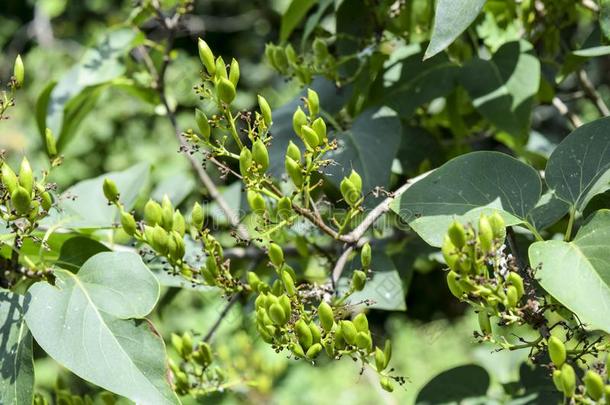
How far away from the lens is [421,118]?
51.4 inches

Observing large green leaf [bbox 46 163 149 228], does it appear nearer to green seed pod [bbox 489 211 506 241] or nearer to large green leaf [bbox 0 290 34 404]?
large green leaf [bbox 0 290 34 404]

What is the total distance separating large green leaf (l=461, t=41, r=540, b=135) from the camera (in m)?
1.02

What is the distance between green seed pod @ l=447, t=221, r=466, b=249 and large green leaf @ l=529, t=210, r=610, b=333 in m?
0.08

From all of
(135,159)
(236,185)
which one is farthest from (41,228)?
(135,159)

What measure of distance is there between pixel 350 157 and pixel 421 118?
35 centimetres

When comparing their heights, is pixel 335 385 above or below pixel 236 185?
below

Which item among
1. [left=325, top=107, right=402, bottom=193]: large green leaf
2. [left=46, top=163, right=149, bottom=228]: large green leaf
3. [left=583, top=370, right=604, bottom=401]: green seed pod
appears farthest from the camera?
[left=46, top=163, right=149, bottom=228]: large green leaf

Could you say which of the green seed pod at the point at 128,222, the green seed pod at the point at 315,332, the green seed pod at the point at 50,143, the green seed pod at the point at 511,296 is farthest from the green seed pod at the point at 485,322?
the green seed pod at the point at 50,143

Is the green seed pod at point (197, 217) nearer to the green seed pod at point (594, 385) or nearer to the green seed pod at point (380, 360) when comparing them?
the green seed pod at point (380, 360)

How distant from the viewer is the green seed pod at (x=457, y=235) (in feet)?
2.01

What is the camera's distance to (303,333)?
2.28ft

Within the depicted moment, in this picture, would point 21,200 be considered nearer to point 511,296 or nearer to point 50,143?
point 50,143

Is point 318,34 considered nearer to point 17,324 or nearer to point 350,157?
point 350,157

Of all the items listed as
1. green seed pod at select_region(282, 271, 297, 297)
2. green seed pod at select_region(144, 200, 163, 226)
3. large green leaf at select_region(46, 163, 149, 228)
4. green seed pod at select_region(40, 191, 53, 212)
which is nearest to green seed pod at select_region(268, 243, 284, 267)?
green seed pod at select_region(282, 271, 297, 297)
